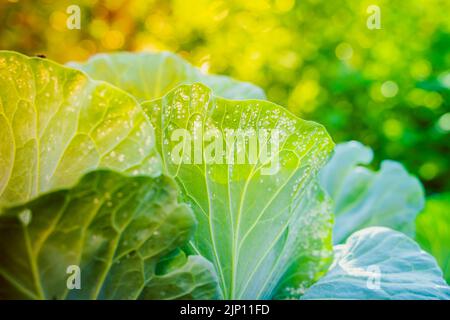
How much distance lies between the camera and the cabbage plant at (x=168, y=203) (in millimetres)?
542

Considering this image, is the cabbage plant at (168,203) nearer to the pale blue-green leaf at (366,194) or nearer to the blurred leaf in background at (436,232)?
the pale blue-green leaf at (366,194)

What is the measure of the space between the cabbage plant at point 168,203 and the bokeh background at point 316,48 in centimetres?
112

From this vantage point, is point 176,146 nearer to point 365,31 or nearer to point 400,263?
point 400,263

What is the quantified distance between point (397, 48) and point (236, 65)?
0.75 m

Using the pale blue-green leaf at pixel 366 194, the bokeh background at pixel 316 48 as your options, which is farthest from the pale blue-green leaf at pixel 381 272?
the bokeh background at pixel 316 48

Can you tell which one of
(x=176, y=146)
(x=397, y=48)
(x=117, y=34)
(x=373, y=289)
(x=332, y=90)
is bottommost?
(x=373, y=289)

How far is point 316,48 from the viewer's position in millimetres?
2320

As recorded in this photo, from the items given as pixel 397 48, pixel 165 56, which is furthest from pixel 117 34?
pixel 165 56

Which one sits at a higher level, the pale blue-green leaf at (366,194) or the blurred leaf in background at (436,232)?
the pale blue-green leaf at (366,194)

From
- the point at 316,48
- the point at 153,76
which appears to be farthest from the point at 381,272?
the point at 316,48

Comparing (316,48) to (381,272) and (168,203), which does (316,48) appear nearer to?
(381,272)

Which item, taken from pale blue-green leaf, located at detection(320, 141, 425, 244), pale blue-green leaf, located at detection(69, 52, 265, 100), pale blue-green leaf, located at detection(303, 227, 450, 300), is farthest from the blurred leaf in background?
pale blue-green leaf, located at detection(69, 52, 265, 100)

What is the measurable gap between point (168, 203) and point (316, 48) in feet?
6.22

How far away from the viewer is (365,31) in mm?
2182
